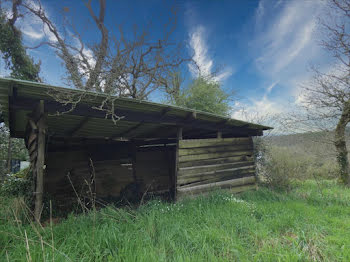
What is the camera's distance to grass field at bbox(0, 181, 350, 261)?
2.02 metres

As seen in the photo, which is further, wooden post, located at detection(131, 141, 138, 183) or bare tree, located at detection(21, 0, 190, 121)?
bare tree, located at detection(21, 0, 190, 121)

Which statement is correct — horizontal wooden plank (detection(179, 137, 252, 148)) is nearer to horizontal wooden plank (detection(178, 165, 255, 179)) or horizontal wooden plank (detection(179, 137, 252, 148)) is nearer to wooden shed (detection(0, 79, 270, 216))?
wooden shed (detection(0, 79, 270, 216))

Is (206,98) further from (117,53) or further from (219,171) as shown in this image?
(219,171)

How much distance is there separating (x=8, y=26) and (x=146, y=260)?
44.9 feet

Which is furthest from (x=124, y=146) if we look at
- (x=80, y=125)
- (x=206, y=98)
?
(x=206, y=98)

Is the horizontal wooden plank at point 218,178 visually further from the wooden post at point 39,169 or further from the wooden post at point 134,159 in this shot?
the wooden post at point 39,169

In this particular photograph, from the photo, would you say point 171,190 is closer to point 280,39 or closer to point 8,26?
point 280,39

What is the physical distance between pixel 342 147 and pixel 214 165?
20.2 feet

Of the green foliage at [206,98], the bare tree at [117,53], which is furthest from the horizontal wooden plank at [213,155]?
the bare tree at [117,53]

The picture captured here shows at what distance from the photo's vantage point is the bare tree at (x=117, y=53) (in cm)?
902

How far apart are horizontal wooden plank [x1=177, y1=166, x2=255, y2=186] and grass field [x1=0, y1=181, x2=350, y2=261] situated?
870 millimetres

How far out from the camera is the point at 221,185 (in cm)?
513

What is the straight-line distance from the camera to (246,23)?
29.8 feet

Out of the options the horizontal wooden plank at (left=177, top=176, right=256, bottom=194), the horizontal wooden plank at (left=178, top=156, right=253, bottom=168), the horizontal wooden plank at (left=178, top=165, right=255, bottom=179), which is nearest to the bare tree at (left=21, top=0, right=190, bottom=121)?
the horizontal wooden plank at (left=178, top=156, right=253, bottom=168)
